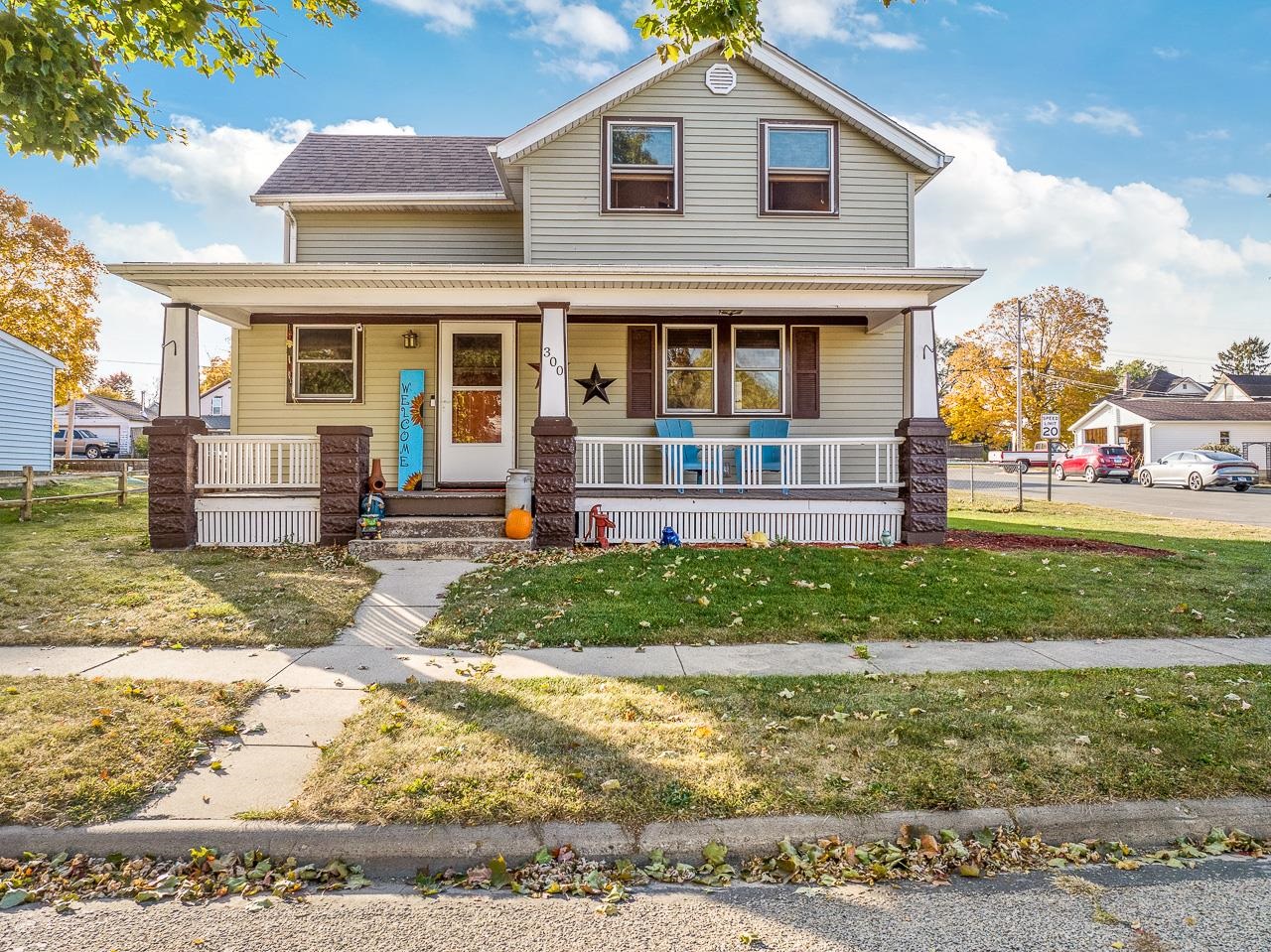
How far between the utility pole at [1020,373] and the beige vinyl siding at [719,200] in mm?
32552

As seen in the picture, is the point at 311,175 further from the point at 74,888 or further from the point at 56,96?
the point at 74,888

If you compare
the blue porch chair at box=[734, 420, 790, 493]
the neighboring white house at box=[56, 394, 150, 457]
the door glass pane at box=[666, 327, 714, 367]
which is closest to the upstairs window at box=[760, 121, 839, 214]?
the door glass pane at box=[666, 327, 714, 367]

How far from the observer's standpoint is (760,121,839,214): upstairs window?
429 inches

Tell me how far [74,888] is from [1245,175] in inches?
1029

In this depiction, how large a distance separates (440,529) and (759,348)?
571 centimetres

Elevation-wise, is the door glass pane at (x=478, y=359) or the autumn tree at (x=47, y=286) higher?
the autumn tree at (x=47, y=286)

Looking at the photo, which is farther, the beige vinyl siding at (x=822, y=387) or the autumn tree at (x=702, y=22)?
the beige vinyl siding at (x=822, y=387)

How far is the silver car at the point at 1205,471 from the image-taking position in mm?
24484

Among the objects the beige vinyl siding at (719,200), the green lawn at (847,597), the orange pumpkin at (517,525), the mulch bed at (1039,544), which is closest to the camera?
the green lawn at (847,597)

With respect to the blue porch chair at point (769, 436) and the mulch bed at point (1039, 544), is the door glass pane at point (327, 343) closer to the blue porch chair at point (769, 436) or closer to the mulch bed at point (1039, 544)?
the blue porch chair at point (769, 436)

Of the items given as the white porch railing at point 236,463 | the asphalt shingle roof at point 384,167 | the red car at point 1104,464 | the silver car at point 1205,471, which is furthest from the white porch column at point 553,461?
the red car at point 1104,464

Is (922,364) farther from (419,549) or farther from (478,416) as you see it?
(419,549)

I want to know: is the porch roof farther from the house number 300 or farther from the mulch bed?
the mulch bed

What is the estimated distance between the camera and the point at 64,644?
17.6 ft
